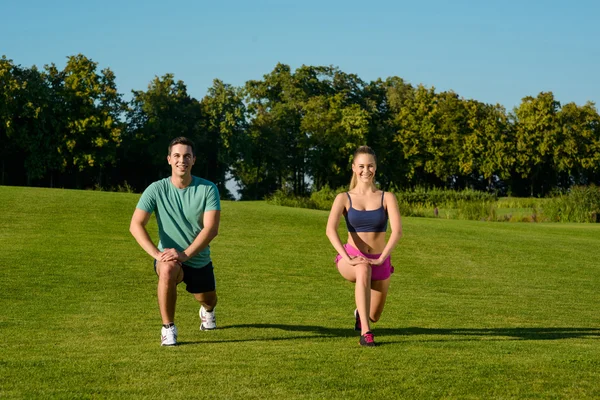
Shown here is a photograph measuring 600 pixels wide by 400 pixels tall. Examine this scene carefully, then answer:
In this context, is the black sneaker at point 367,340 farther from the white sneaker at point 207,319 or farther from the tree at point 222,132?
the tree at point 222,132

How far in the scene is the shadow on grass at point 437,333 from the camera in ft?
26.5

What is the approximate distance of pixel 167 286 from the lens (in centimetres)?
740

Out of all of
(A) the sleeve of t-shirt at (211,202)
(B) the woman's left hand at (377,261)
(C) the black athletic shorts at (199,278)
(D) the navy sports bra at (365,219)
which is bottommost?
(C) the black athletic shorts at (199,278)

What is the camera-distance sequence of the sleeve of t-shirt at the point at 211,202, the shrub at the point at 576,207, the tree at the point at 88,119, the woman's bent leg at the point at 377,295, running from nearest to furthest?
the sleeve of t-shirt at the point at 211,202, the woman's bent leg at the point at 377,295, the shrub at the point at 576,207, the tree at the point at 88,119

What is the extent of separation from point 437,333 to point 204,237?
291cm

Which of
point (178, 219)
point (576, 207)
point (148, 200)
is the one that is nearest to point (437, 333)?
point (178, 219)

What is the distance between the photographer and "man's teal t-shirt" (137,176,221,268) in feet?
24.8

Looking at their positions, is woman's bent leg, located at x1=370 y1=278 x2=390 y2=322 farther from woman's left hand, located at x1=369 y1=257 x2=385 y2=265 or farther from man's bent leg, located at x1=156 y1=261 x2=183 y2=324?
man's bent leg, located at x1=156 y1=261 x2=183 y2=324

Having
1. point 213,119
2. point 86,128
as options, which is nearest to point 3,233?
point 86,128

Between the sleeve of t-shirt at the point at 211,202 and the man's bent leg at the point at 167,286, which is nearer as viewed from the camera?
the man's bent leg at the point at 167,286

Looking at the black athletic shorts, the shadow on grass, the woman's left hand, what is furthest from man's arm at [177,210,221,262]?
the woman's left hand

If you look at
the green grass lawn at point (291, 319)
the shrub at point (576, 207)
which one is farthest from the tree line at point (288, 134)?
the green grass lawn at point (291, 319)

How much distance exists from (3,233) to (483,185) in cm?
6829

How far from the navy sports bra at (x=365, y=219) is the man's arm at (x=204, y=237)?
130 centimetres
